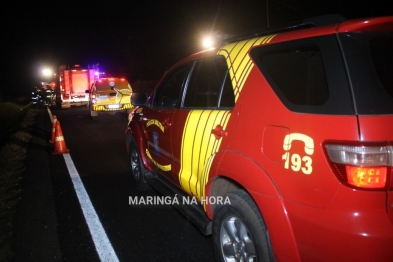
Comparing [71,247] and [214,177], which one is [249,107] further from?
[71,247]

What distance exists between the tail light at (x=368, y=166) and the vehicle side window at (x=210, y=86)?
1188 mm

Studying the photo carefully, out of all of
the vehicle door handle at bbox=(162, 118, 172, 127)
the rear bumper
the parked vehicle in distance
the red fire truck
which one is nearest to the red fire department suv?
the rear bumper

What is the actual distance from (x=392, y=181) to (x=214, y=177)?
4.84 feet

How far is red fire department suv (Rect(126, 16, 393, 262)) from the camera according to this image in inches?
77.7

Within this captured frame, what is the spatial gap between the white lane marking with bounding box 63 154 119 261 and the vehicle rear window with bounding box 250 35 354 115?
8.04 feet

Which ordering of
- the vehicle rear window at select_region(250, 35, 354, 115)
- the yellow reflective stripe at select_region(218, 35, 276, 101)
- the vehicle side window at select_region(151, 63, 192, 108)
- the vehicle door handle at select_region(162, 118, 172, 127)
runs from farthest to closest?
1. the vehicle side window at select_region(151, 63, 192, 108)
2. the vehicle door handle at select_region(162, 118, 172, 127)
3. the yellow reflective stripe at select_region(218, 35, 276, 101)
4. the vehicle rear window at select_region(250, 35, 354, 115)

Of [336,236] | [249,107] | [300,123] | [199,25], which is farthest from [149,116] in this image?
[199,25]

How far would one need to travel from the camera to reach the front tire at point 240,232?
8.27 ft

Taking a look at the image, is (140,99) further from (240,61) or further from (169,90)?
(240,61)

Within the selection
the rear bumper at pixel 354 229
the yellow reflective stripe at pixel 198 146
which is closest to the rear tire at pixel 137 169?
the yellow reflective stripe at pixel 198 146

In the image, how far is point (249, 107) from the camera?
8.84ft

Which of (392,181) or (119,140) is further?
(119,140)

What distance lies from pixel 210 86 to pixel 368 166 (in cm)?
196

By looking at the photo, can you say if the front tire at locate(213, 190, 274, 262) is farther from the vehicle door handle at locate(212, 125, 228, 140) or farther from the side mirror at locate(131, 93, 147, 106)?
the side mirror at locate(131, 93, 147, 106)
